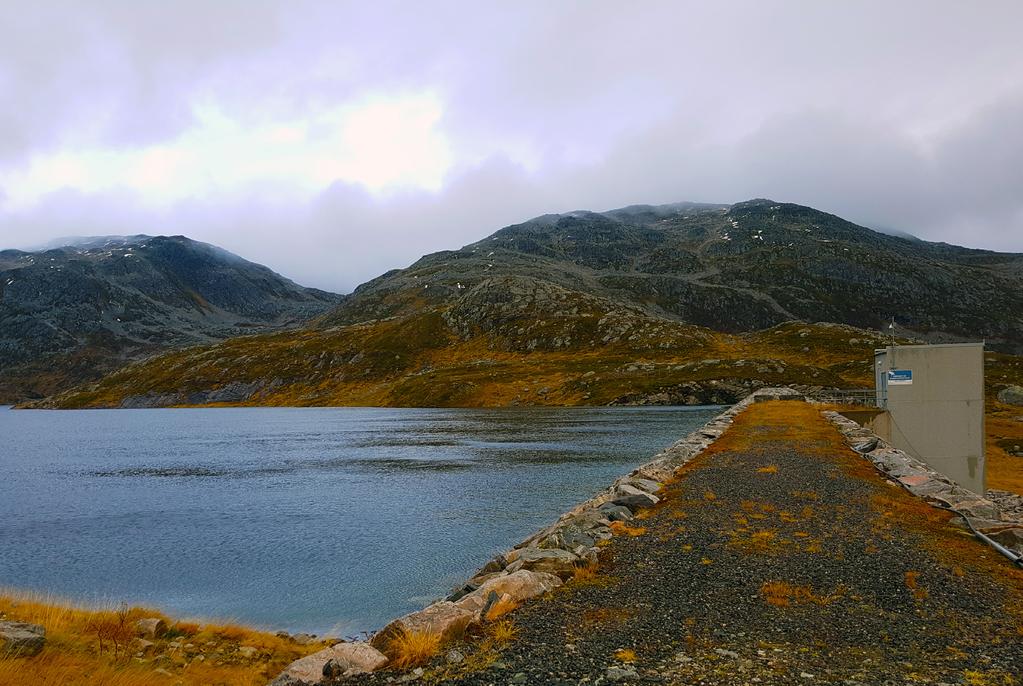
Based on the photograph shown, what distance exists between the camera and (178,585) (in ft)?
83.5

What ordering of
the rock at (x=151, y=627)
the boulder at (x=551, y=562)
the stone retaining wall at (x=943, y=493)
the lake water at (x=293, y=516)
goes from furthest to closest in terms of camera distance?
the lake water at (x=293, y=516), the stone retaining wall at (x=943, y=493), the rock at (x=151, y=627), the boulder at (x=551, y=562)

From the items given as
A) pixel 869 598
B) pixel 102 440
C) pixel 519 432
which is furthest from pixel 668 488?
pixel 102 440

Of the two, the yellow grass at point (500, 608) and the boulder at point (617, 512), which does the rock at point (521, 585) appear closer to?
the yellow grass at point (500, 608)

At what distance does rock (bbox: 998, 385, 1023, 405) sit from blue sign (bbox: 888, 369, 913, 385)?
3173 inches

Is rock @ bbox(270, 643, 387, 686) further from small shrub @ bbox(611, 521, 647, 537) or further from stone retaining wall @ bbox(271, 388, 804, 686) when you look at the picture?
small shrub @ bbox(611, 521, 647, 537)

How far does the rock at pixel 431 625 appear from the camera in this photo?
10922 millimetres

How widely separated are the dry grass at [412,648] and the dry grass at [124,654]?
475 cm

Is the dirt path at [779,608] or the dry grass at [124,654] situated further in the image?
the dry grass at [124,654]

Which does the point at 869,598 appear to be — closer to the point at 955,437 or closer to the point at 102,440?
the point at 955,437

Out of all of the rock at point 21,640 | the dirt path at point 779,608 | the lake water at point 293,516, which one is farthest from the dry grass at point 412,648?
the lake water at point 293,516

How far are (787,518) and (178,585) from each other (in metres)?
22.5

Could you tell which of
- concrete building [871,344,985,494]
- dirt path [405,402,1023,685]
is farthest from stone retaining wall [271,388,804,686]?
concrete building [871,344,985,494]

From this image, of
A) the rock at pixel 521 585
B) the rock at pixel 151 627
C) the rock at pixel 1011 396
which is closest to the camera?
the rock at pixel 521 585

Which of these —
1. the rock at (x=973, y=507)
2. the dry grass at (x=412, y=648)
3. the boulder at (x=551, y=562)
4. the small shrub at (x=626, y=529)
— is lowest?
the small shrub at (x=626, y=529)
